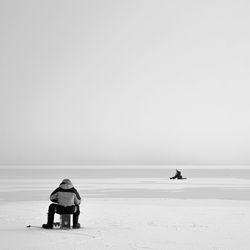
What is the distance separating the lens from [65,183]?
43.1ft

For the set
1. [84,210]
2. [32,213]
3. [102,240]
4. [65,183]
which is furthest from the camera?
[84,210]

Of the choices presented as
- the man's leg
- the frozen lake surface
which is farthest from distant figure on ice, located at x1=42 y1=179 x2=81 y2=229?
the frozen lake surface

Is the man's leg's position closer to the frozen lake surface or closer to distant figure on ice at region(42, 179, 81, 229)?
distant figure on ice at region(42, 179, 81, 229)

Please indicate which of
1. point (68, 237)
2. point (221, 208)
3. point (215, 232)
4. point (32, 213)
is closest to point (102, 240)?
point (68, 237)

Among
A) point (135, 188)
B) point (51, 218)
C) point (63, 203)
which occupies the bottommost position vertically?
point (51, 218)

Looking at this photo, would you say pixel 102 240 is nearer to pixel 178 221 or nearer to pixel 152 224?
pixel 152 224

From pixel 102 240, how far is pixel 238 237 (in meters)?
2.92

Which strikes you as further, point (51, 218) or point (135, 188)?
point (135, 188)

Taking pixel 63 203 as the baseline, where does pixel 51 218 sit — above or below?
below

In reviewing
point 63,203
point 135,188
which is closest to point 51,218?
point 63,203

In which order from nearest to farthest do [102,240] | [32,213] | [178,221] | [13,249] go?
[13,249] < [102,240] < [178,221] < [32,213]

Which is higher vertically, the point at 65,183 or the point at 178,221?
the point at 65,183

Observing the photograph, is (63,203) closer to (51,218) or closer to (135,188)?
(51,218)

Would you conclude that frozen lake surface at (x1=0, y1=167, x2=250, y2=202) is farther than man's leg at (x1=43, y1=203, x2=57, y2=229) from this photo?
Yes
